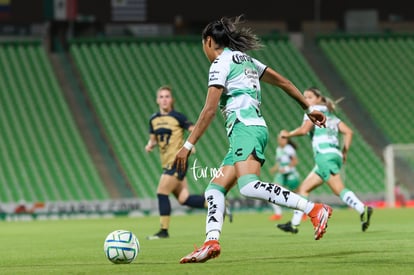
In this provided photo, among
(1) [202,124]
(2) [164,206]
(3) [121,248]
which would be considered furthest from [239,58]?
(2) [164,206]

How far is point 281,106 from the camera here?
3158cm

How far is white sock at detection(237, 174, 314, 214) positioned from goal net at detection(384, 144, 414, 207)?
63.0ft

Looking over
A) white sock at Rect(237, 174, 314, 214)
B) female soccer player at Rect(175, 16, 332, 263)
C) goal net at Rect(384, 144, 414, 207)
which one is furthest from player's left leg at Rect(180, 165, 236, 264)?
goal net at Rect(384, 144, 414, 207)

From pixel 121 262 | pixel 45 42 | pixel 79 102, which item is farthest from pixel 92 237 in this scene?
pixel 45 42

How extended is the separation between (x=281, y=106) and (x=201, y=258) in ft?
75.7

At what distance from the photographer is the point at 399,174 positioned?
28891 mm

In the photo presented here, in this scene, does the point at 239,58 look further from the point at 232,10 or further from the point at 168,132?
the point at 232,10

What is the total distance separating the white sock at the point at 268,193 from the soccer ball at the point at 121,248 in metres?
1.19

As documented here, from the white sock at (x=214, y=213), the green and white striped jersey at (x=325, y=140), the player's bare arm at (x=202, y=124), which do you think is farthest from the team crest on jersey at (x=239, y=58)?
the green and white striped jersey at (x=325, y=140)

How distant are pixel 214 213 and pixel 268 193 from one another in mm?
579

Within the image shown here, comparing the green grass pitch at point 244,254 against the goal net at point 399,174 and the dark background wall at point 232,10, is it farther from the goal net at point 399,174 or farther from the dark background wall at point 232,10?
the dark background wall at point 232,10

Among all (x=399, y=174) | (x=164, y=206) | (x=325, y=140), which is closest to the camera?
(x=164, y=206)

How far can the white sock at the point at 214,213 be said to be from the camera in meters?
8.95

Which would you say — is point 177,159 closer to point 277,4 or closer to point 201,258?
point 201,258
